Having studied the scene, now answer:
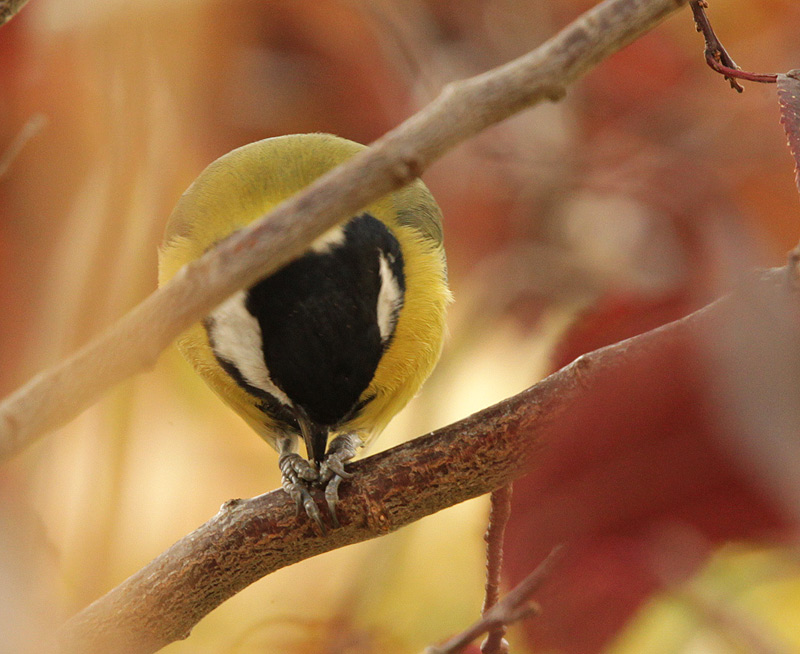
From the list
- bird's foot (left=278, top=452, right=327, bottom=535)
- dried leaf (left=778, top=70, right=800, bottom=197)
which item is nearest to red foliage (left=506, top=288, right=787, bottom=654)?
dried leaf (left=778, top=70, right=800, bottom=197)

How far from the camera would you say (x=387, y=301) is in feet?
3.59

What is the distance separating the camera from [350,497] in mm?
910

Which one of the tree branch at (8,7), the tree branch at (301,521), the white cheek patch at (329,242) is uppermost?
the tree branch at (8,7)

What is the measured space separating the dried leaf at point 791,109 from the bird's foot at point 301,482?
566 mm

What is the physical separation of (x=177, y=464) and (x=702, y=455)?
1.73m

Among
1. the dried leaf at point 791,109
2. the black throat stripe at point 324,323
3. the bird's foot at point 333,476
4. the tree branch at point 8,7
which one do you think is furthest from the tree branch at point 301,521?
the tree branch at point 8,7

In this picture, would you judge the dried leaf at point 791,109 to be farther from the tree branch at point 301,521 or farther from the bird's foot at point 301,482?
the bird's foot at point 301,482

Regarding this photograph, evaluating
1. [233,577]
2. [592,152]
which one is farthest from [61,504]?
[592,152]

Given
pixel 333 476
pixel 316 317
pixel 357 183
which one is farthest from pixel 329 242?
pixel 357 183

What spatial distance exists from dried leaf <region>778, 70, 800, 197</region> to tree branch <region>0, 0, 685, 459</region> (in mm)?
92

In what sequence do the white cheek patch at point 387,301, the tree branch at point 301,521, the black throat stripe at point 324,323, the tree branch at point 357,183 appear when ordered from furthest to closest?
the white cheek patch at point 387,301, the black throat stripe at point 324,323, the tree branch at point 301,521, the tree branch at point 357,183

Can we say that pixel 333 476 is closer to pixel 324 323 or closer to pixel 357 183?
pixel 324 323

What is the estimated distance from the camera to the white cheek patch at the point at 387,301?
107 centimetres

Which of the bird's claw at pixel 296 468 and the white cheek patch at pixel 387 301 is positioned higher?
the white cheek patch at pixel 387 301
